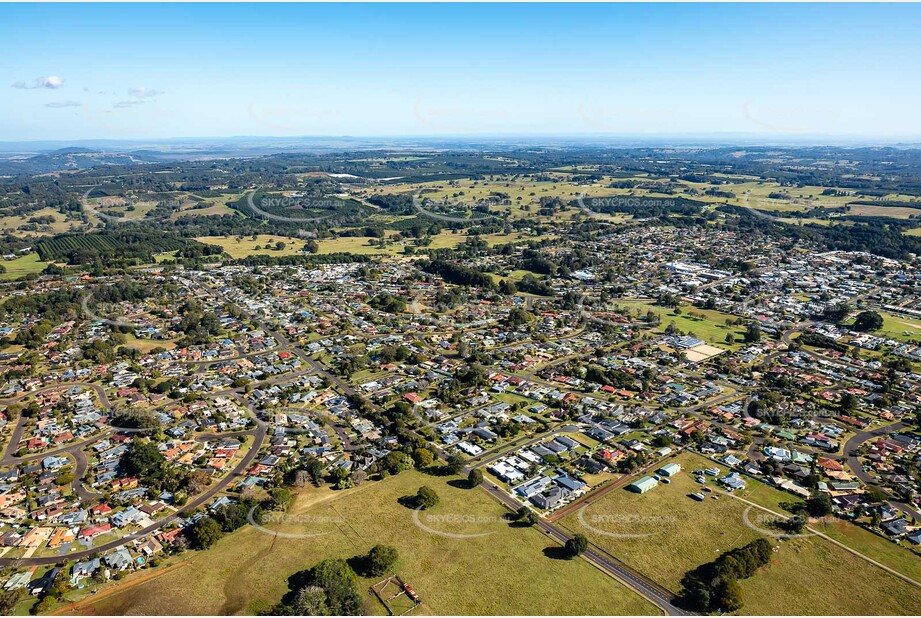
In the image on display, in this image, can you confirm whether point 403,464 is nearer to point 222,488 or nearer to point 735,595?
point 222,488

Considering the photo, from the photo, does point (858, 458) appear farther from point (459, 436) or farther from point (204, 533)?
point (204, 533)

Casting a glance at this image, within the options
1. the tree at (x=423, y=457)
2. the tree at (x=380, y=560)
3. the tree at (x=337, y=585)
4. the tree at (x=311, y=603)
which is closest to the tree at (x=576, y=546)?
the tree at (x=380, y=560)

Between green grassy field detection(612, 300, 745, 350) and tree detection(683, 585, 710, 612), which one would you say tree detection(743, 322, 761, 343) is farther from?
tree detection(683, 585, 710, 612)

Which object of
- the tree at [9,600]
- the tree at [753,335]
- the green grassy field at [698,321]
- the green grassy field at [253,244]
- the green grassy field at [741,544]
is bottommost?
the green grassy field at [741,544]

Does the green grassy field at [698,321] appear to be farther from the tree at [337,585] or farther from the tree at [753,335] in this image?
the tree at [337,585]

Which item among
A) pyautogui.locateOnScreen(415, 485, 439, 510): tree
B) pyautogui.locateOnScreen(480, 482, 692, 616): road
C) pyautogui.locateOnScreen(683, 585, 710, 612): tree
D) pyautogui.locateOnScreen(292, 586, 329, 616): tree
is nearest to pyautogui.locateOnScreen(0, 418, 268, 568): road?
pyautogui.locateOnScreen(292, 586, 329, 616): tree

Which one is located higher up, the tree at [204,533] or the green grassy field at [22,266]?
the green grassy field at [22,266]

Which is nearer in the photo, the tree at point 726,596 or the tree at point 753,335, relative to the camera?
the tree at point 726,596
